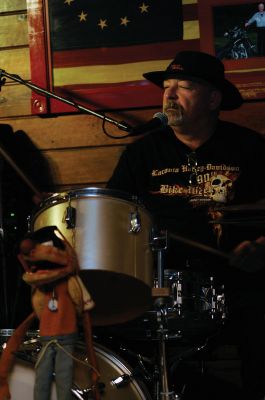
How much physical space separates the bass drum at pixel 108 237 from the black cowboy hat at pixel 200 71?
89 cm

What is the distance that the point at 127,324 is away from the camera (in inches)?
99.0

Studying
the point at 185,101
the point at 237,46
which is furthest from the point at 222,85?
the point at 237,46

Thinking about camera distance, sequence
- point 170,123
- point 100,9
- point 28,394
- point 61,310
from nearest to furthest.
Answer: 1. point 61,310
2. point 28,394
3. point 170,123
4. point 100,9

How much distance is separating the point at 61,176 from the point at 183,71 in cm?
80

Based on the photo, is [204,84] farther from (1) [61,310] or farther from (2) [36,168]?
(1) [61,310]

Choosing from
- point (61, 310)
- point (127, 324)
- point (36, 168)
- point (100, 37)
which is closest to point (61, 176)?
point (36, 168)

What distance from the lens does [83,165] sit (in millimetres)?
3387

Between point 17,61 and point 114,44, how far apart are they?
479mm

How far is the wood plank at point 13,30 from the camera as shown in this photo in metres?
3.44

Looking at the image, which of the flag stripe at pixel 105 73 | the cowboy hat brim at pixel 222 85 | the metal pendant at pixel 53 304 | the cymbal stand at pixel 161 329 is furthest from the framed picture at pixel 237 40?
the metal pendant at pixel 53 304

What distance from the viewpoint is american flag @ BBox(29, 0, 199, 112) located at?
3.29 metres

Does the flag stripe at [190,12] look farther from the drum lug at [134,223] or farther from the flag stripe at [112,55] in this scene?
the drum lug at [134,223]

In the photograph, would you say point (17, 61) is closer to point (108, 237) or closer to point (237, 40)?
point (237, 40)

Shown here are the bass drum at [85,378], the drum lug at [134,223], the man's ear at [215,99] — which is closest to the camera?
the drum lug at [134,223]
